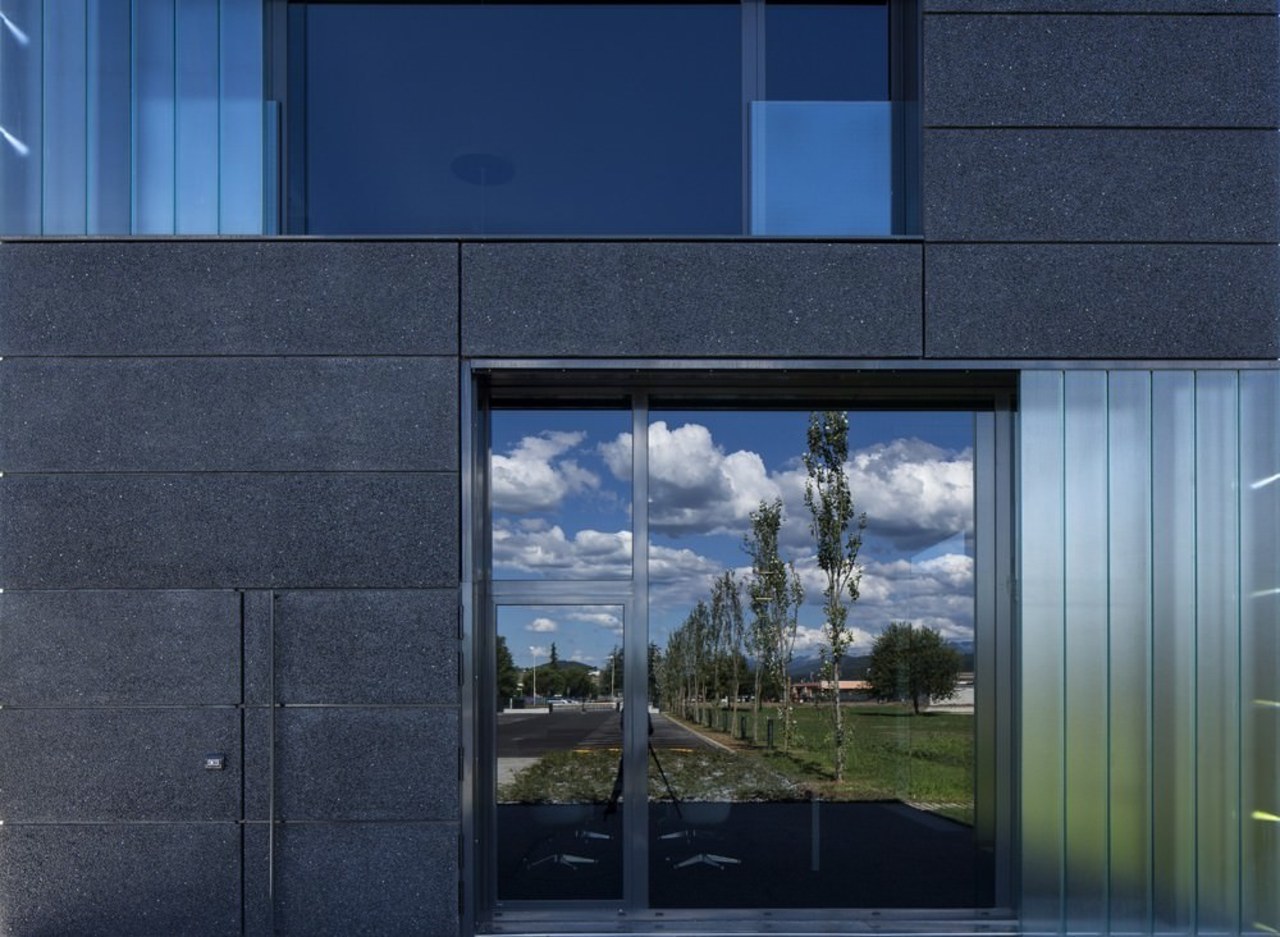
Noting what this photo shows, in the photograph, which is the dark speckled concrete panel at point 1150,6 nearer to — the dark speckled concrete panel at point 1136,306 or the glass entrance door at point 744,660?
the dark speckled concrete panel at point 1136,306

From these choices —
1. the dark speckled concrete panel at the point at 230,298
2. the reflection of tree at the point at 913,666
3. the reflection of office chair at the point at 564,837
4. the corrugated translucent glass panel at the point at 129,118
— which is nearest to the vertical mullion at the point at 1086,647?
the reflection of tree at the point at 913,666

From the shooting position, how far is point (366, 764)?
7152mm

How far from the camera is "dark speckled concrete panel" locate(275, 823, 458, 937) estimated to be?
7117 millimetres

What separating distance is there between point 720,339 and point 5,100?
484 cm

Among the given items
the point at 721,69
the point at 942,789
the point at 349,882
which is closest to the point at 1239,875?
the point at 942,789

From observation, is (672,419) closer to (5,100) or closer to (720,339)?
(720,339)

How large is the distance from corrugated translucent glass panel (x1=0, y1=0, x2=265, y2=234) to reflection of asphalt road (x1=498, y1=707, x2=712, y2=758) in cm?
364

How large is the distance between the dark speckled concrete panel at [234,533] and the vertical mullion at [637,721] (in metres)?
1.23

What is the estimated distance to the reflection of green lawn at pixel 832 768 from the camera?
7.72 metres

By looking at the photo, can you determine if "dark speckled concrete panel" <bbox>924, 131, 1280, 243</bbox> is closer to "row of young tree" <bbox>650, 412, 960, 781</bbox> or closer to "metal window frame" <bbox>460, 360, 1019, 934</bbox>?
"metal window frame" <bbox>460, 360, 1019, 934</bbox>

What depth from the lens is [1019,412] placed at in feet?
24.2

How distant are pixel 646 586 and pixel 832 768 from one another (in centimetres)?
174

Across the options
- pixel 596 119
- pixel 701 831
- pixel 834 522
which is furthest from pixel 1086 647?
pixel 596 119

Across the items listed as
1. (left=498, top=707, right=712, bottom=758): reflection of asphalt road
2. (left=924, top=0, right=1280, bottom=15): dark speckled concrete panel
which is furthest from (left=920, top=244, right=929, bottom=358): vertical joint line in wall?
(left=498, top=707, right=712, bottom=758): reflection of asphalt road
